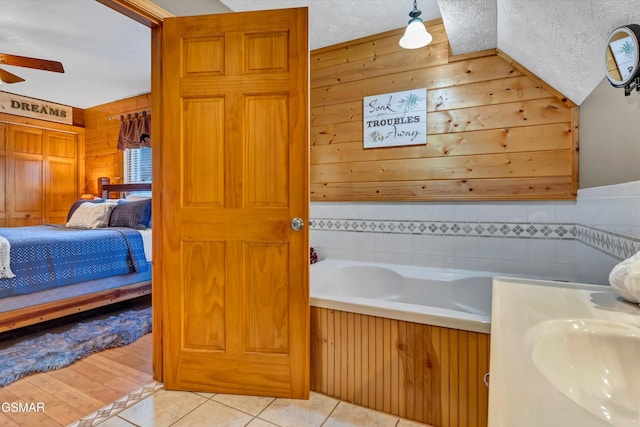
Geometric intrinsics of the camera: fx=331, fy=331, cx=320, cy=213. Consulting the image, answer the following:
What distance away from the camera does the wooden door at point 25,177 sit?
4742 millimetres

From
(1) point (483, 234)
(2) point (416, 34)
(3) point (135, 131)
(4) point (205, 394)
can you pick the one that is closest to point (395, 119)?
(2) point (416, 34)

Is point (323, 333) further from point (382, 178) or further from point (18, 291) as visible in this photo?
point (18, 291)

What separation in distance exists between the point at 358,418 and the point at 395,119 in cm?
204

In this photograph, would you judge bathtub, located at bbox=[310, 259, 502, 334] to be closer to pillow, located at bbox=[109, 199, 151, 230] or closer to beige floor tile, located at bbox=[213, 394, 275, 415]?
beige floor tile, located at bbox=[213, 394, 275, 415]

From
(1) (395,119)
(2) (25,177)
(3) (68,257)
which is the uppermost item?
(1) (395,119)

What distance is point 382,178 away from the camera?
2.68m

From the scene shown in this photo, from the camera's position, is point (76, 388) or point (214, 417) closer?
point (214, 417)

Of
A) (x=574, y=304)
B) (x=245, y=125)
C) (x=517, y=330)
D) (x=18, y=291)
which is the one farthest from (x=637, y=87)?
(x=18, y=291)

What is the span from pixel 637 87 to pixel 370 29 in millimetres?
1915

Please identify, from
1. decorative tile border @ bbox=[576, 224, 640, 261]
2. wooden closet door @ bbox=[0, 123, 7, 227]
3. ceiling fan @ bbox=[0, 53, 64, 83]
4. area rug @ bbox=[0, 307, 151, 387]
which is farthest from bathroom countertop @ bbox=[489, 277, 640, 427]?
wooden closet door @ bbox=[0, 123, 7, 227]

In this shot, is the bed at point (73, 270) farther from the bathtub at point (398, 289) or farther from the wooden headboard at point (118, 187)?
the bathtub at point (398, 289)

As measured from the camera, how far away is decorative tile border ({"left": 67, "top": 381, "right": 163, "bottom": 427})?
1.53 meters

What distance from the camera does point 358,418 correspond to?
5.20 feet

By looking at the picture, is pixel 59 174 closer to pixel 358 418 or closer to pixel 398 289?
pixel 398 289
